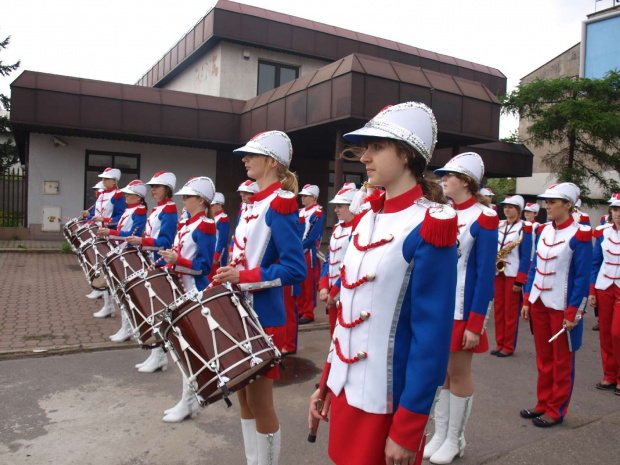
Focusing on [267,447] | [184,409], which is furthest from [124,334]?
[267,447]

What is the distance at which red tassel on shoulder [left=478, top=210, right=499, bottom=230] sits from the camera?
144 inches

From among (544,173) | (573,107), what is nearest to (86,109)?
(573,107)

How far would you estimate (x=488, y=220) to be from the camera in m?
3.67

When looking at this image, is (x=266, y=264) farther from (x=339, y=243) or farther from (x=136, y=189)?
(x=136, y=189)

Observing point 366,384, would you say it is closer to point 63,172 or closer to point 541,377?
point 541,377

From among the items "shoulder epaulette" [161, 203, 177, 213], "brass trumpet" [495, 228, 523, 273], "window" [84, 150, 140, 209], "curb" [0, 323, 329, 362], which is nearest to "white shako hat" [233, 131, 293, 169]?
"shoulder epaulette" [161, 203, 177, 213]

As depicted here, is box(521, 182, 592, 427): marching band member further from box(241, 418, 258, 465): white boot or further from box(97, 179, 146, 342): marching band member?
box(97, 179, 146, 342): marching band member

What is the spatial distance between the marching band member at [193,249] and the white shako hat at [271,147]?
4.46 ft

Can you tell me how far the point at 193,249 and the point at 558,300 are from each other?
3570mm

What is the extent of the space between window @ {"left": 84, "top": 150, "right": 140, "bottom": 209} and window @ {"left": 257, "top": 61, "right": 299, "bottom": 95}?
5854 millimetres

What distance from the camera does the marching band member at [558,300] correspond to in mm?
4555

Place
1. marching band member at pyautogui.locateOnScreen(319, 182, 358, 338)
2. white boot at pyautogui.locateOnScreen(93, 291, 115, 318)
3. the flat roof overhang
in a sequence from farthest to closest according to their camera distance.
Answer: the flat roof overhang → white boot at pyautogui.locateOnScreen(93, 291, 115, 318) → marching band member at pyautogui.locateOnScreen(319, 182, 358, 338)

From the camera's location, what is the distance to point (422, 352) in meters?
1.89

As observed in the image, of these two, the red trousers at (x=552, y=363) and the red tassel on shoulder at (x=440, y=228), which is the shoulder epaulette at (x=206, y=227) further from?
the red trousers at (x=552, y=363)
